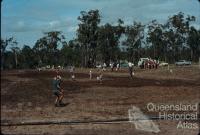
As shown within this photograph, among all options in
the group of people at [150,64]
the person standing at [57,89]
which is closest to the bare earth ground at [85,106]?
the person standing at [57,89]

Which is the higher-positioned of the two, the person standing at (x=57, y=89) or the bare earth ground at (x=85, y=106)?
the person standing at (x=57, y=89)

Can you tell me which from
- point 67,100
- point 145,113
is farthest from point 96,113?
point 67,100

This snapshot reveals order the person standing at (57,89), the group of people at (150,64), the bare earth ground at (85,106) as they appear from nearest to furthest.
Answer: the bare earth ground at (85,106) → the person standing at (57,89) → the group of people at (150,64)

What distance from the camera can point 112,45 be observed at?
86.7 m

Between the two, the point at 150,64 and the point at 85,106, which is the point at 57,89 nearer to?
the point at 85,106

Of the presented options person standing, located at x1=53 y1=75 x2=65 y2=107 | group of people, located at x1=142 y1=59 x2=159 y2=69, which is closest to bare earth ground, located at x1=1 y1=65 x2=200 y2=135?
person standing, located at x1=53 y1=75 x2=65 y2=107

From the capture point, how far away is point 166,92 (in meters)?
27.2

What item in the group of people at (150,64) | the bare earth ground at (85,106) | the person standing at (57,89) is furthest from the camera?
the group of people at (150,64)

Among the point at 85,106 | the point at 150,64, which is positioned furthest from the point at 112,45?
the point at 85,106

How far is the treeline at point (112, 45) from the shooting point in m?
84.7

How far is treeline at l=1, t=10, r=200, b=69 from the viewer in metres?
84.7

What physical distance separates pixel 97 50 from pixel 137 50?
9.68 metres

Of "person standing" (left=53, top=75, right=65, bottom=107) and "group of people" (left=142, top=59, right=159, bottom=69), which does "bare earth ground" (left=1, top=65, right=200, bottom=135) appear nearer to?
"person standing" (left=53, top=75, right=65, bottom=107)

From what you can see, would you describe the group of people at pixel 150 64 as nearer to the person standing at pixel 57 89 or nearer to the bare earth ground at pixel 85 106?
the bare earth ground at pixel 85 106
